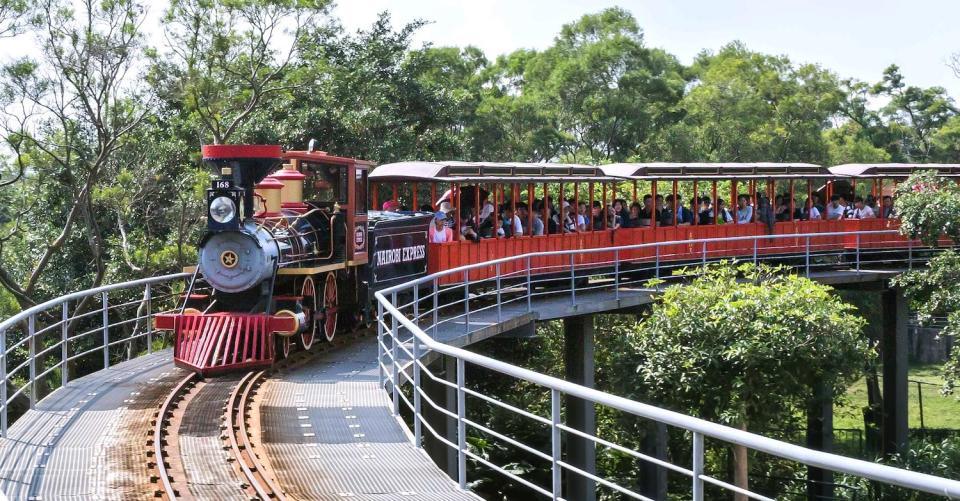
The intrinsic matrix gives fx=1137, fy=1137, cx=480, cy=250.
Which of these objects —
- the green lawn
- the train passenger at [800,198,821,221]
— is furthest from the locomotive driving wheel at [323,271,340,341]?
the green lawn

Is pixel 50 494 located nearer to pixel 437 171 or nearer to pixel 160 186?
pixel 437 171

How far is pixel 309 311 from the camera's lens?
14000mm

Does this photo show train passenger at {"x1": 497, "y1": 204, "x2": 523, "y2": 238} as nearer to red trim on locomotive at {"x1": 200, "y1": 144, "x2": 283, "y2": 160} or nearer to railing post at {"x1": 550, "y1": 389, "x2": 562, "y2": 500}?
red trim on locomotive at {"x1": 200, "y1": 144, "x2": 283, "y2": 160}

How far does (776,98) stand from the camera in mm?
49312

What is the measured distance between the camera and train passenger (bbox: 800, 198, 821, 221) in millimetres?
24438

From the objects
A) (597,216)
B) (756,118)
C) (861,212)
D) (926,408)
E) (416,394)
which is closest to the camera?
(416,394)

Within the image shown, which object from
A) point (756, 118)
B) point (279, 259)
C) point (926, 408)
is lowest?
point (926, 408)

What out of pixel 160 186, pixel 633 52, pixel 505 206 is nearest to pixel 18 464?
pixel 505 206

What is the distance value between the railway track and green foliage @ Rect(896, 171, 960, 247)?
11004 mm

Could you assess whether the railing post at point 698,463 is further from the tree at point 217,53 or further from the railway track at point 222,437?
the tree at point 217,53

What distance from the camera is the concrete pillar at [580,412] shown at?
1592 centimetres

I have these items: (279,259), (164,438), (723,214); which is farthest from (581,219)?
(164,438)

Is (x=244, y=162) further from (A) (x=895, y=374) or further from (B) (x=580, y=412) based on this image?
(A) (x=895, y=374)

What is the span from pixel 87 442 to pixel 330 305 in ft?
20.8
